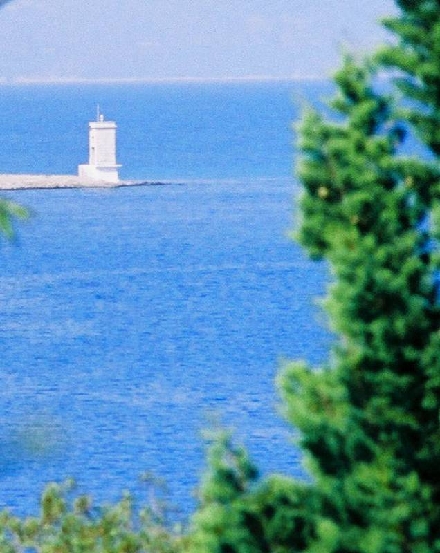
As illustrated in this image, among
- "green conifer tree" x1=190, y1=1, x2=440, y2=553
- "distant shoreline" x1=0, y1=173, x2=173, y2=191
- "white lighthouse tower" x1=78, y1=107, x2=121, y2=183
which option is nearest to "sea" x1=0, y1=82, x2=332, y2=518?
"green conifer tree" x1=190, y1=1, x2=440, y2=553

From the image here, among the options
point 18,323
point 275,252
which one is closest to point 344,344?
point 18,323

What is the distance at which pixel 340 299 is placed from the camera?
3754 mm

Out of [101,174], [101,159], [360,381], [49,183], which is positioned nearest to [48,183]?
[49,183]

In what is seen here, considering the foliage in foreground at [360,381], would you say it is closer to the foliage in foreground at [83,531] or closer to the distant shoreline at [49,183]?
the foliage in foreground at [83,531]

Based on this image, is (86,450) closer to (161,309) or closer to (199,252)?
(161,309)

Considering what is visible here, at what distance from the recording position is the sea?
1916 centimetres

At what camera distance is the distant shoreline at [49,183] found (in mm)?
59906

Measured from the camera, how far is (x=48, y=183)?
200 ft

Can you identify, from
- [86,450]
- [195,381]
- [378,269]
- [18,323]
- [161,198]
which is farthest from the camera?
[161,198]

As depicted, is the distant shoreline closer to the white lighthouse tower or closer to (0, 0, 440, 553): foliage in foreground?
the white lighthouse tower

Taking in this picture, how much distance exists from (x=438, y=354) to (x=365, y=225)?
0.37 meters

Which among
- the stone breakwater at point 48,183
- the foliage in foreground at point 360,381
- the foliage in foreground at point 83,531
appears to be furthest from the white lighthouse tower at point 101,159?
the foliage in foreground at point 360,381

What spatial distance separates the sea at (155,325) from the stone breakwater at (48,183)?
326 mm

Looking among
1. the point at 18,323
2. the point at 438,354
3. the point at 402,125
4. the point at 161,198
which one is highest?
the point at 161,198
